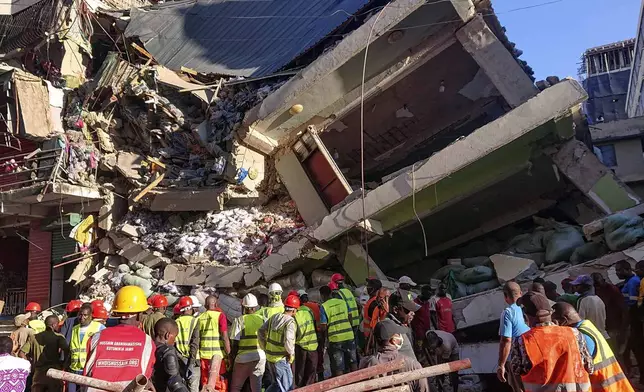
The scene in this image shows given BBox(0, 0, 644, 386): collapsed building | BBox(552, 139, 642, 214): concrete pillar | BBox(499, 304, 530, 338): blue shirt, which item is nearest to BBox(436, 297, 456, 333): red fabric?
BBox(0, 0, 644, 386): collapsed building

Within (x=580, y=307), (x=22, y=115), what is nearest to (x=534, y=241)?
(x=580, y=307)

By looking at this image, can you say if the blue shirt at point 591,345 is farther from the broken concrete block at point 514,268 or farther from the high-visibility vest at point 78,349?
the high-visibility vest at point 78,349

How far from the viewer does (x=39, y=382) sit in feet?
19.9

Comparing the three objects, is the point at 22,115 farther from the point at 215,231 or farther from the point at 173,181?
the point at 215,231

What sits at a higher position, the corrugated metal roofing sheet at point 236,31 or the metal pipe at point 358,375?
the corrugated metal roofing sheet at point 236,31

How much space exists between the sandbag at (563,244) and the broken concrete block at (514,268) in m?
0.30

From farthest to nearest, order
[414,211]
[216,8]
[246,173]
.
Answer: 1. [216,8]
2. [246,173]
3. [414,211]

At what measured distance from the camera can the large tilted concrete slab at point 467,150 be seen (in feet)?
24.0

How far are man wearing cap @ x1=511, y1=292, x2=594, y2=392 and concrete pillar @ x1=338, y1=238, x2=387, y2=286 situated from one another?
524 cm

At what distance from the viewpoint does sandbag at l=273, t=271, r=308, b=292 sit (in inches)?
345

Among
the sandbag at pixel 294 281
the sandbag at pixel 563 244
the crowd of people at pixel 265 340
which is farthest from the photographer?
the sandbag at pixel 294 281

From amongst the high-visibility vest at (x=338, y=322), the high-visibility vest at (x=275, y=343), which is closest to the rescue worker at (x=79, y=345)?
the high-visibility vest at (x=275, y=343)

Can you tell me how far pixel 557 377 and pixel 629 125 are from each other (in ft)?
51.9

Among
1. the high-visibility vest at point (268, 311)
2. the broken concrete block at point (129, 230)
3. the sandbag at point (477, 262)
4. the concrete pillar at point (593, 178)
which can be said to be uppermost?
the broken concrete block at point (129, 230)
